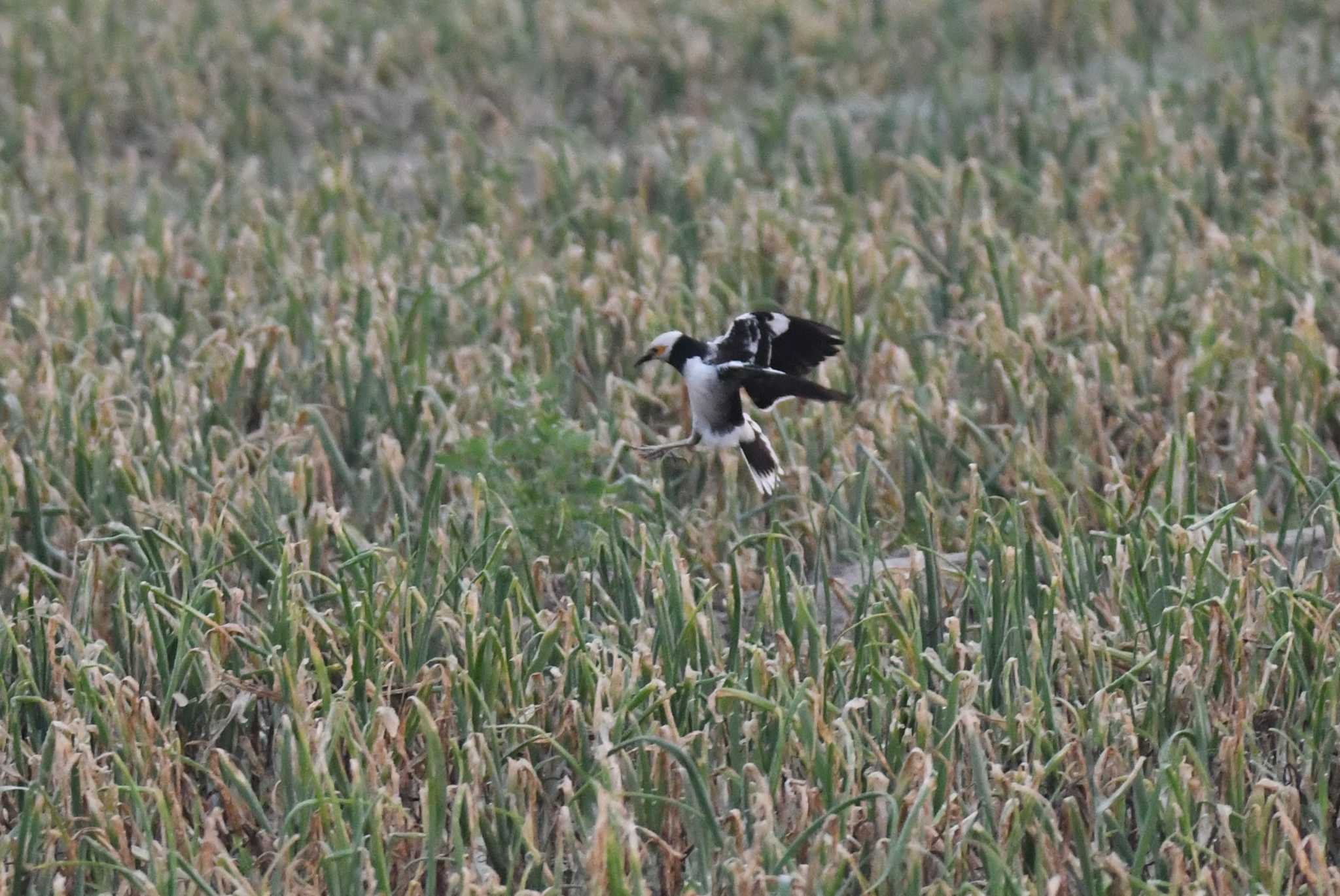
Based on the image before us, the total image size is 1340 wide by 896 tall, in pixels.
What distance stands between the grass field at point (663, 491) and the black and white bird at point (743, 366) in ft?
0.55

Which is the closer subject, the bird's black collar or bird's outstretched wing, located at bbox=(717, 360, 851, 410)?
bird's outstretched wing, located at bbox=(717, 360, 851, 410)

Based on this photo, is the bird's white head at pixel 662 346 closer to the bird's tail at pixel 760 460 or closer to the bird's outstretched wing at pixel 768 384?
the bird's outstretched wing at pixel 768 384

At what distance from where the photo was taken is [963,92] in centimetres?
690

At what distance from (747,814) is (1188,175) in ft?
11.5

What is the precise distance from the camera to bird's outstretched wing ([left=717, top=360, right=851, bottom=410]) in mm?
2904

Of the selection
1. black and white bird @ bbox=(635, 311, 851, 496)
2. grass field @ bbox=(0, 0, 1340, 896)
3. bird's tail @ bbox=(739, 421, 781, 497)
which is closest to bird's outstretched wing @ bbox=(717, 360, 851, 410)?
black and white bird @ bbox=(635, 311, 851, 496)

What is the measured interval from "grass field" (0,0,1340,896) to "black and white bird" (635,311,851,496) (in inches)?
6.6

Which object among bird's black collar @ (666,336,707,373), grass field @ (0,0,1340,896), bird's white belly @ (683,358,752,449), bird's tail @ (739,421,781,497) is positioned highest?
bird's black collar @ (666,336,707,373)

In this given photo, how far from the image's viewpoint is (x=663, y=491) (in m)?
3.88

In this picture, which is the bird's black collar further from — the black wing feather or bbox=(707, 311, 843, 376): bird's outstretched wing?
the black wing feather

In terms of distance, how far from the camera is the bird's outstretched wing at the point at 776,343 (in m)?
3.29

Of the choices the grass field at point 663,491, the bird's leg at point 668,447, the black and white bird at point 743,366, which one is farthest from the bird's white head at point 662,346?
the grass field at point 663,491

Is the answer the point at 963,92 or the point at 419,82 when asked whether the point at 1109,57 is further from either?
the point at 419,82

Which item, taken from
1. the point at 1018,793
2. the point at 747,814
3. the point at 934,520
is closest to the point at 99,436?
the point at 934,520
